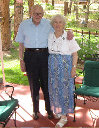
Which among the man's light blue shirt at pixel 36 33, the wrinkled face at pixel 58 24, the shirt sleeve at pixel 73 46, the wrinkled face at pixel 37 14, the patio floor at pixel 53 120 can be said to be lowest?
the patio floor at pixel 53 120

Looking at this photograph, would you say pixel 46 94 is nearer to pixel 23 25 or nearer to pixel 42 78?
pixel 42 78

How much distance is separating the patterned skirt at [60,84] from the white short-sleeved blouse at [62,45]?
85 mm

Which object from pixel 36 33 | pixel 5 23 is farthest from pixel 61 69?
pixel 5 23

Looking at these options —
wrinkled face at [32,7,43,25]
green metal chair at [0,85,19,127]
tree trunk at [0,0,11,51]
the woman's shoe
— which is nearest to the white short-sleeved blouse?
wrinkled face at [32,7,43,25]

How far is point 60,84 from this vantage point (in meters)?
3.80

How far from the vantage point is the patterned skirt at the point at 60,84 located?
365cm

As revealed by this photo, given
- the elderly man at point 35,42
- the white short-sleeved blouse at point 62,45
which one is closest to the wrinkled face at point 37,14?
the elderly man at point 35,42

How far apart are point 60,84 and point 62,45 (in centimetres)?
69

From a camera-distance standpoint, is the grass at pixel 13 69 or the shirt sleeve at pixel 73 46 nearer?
the shirt sleeve at pixel 73 46

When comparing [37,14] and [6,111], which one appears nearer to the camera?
[6,111]

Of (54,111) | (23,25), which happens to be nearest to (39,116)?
(54,111)

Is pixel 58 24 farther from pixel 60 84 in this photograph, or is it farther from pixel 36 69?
pixel 60 84

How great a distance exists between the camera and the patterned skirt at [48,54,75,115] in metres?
3.65

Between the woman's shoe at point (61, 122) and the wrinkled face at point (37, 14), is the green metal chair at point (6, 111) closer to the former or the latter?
the woman's shoe at point (61, 122)
